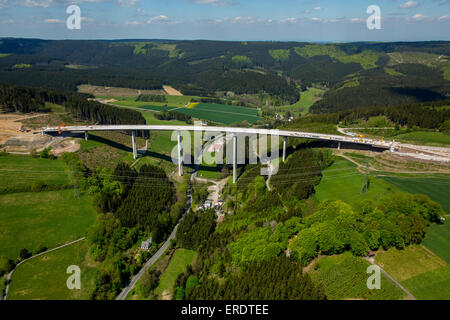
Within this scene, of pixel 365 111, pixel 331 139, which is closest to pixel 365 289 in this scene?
pixel 331 139

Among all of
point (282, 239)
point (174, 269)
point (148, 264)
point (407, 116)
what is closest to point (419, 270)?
point (282, 239)

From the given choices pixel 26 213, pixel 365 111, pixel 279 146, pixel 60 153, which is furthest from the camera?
pixel 365 111

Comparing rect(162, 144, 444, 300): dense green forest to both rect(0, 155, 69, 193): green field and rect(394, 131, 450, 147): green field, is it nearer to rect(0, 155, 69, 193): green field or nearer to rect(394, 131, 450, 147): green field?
rect(0, 155, 69, 193): green field

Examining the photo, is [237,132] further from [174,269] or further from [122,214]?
[174,269]

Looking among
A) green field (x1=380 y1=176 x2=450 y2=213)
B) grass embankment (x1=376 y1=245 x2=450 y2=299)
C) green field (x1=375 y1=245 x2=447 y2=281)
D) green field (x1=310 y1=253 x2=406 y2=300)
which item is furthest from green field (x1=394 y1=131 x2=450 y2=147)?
green field (x1=310 y1=253 x2=406 y2=300)

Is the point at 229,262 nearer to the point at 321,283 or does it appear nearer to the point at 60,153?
the point at 321,283
